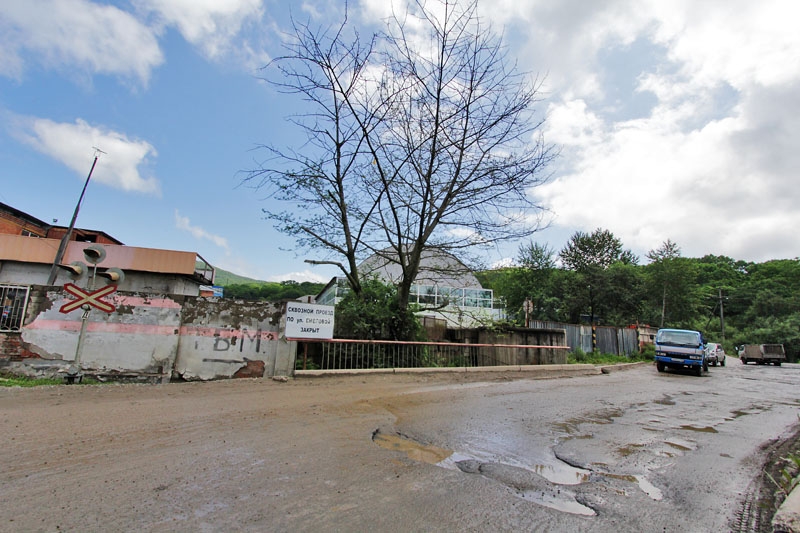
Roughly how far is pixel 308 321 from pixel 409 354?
12.4 feet

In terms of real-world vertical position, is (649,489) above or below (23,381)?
above

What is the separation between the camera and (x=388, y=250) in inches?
598

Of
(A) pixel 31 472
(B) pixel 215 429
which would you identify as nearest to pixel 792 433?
(B) pixel 215 429

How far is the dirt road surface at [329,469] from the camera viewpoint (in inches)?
110

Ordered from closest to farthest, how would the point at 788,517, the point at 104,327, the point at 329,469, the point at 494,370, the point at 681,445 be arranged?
the point at 788,517
the point at 329,469
the point at 681,445
the point at 104,327
the point at 494,370

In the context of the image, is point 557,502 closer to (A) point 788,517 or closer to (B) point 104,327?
(A) point 788,517

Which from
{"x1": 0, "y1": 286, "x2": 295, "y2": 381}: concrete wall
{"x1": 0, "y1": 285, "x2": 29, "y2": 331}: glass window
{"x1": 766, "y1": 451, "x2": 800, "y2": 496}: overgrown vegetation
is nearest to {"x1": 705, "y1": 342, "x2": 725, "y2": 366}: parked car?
{"x1": 766, "y1": 451, "x2": 800, "y2": 496}: overgrown vegetation

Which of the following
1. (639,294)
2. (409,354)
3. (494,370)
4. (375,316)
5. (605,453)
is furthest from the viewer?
(639,294)

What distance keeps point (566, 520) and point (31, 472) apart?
4.40 metres

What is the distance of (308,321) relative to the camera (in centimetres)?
1057

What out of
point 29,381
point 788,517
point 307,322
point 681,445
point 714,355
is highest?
point 307,322

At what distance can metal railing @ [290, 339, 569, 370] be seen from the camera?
10.9 meters

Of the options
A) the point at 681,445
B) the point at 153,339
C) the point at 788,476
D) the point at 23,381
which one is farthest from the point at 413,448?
the point at 23,381

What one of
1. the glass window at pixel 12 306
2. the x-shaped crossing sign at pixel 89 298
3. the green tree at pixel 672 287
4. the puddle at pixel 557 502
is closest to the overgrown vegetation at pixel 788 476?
the puddle at pixel 557 502
